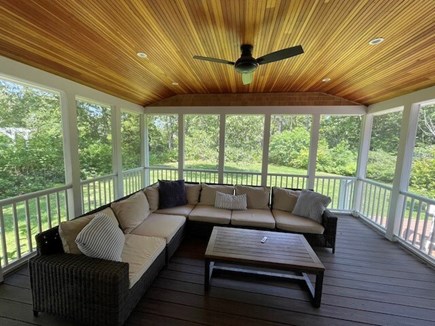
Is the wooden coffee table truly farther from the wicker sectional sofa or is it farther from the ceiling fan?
the ceiling fan

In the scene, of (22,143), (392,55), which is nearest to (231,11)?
(392,55)

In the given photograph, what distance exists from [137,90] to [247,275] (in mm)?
3860

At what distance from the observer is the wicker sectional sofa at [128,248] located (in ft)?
5.37

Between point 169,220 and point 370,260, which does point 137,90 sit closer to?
point 169,220

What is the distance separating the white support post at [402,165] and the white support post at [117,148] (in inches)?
210

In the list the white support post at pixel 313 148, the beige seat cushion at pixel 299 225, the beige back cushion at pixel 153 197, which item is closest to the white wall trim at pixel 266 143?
the white support post at pixel 313 148

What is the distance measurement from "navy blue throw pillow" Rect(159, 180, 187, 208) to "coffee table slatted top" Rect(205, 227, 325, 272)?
1.23m

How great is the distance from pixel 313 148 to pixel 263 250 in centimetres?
325

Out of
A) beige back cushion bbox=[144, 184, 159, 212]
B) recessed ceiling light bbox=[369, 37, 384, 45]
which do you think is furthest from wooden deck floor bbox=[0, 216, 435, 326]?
recessed ceiling light bbox=[369, 37, 384, 45]

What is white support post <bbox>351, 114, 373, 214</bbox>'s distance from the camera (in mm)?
4445

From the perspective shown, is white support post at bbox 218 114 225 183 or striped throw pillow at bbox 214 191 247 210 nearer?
striped throw pillow at bbox 214 191 247 210

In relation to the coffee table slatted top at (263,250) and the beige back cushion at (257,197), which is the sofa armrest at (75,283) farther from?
the beige back cushion at (257,197)

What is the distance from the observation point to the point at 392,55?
2.36m

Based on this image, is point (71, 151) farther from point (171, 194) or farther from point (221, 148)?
point (221, 148)
